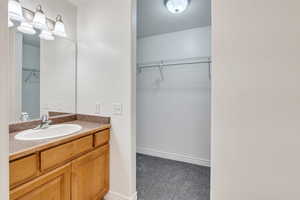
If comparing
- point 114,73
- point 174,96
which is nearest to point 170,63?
point 174,96

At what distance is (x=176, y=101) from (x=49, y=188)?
2120 mm

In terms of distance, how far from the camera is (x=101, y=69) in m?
1.76

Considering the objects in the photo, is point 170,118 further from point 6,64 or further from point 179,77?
point 6,64

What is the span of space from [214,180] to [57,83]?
198 centimetres

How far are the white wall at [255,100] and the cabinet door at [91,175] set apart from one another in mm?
1113

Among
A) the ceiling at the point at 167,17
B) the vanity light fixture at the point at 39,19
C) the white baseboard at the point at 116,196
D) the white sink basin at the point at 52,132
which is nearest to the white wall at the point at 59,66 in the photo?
the vanity light fixture at the point at 39,19

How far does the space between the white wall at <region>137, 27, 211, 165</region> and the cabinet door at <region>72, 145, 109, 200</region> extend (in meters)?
1.39

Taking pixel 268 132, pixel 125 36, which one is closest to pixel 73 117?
pixel 125 36

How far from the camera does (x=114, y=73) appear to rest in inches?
66.2

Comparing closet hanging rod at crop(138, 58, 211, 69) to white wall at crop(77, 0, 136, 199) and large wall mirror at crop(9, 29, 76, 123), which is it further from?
large wall mirror at crop(9, 29, 76, 123)

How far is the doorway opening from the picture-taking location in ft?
6.95

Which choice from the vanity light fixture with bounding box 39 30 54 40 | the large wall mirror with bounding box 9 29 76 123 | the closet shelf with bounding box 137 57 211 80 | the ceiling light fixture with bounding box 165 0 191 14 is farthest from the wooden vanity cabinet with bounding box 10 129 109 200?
the ceiling light fixture with bounding box 165 0 191 14

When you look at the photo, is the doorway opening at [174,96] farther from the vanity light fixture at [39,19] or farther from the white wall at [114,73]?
the vanity light fixture at [39,19]

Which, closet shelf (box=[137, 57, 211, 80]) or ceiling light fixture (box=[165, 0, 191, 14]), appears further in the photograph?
closet shelf (box=[137, 57, 211, 80])
